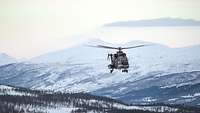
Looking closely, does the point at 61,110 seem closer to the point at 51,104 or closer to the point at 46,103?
the point at 51,104

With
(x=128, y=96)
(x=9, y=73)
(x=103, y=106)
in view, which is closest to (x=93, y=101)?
(x=103, y=106)

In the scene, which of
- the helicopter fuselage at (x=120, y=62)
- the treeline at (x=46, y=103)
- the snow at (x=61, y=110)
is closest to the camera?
the helicopter fuselage at (x=120, y=62)

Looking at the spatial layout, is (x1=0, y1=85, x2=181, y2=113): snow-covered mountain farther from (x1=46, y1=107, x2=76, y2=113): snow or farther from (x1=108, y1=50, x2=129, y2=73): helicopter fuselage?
(x1=108, y1=50, x2=129, y2=73): helicopter fuselage

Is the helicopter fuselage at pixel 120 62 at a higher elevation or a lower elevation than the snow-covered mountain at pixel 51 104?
higher

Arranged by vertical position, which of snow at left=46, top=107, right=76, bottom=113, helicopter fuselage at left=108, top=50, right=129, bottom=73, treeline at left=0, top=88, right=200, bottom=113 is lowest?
snow at left=46, top=107, right=76, bottom=113

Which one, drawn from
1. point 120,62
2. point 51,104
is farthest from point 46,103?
point 120,62

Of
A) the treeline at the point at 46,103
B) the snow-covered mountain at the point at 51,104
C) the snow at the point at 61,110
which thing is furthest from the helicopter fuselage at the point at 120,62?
the snow at the point at 61,110

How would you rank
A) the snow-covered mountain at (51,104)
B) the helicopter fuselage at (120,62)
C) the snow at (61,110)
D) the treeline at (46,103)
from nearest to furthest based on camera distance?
the helicopter fuselage at (120,62) < the treeline at (46,103) < the snow-covered mountain at (51,104) < the snow at (61,110)

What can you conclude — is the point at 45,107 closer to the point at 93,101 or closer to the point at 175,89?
the point at 93,101

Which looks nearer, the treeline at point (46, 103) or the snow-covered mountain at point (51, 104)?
the treeline at point (46, 103)

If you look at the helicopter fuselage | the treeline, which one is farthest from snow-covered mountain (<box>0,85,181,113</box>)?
the helicopter fuselage

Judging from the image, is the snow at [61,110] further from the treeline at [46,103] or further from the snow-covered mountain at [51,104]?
the treeline at [46,103]
